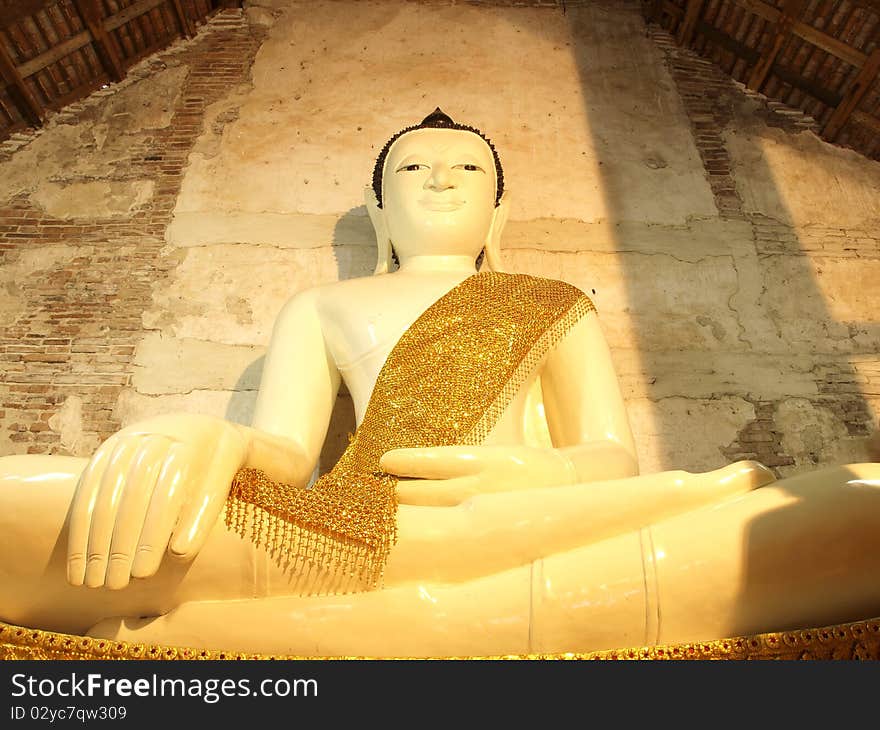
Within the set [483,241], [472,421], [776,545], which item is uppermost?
[776,545]

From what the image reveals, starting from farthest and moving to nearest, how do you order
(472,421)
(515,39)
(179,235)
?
(515,39)
(179,235)
(472,421)

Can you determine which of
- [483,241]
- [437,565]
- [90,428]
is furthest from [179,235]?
[437,565]

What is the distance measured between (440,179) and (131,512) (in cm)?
171

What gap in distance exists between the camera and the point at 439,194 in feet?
9.79

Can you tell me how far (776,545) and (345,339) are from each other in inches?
56.2

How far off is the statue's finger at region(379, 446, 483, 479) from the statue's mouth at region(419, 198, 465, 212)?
4.00 feet

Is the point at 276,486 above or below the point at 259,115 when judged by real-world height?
above

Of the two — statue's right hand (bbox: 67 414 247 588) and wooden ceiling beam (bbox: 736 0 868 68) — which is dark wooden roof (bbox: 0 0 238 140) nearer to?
wooden ceiling beam (bbox: 736 0 868 68)

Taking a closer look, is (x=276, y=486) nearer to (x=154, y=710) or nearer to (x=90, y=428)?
(x=154, y=710)

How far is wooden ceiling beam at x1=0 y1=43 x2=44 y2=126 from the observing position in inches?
148

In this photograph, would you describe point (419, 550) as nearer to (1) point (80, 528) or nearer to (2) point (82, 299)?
(1) point (80, 528)

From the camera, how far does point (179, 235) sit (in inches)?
143

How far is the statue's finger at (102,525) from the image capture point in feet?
5.10

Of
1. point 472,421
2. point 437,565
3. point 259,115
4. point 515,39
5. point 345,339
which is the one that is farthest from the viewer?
point 515,39
